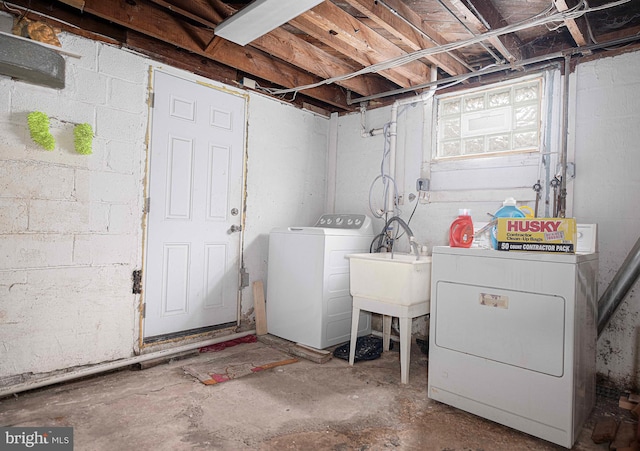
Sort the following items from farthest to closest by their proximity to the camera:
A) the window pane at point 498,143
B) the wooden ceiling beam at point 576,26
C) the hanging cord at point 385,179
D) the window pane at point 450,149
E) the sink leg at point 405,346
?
A: 1. the hanging cord at point 385,179
2. the window pane at point 450,149
3. the window pane at point 498,143
4. the sink leg at point 405,346
5. the wooden ceiling beam at point 576,26

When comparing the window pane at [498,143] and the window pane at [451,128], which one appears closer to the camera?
the window pane at [498,143]

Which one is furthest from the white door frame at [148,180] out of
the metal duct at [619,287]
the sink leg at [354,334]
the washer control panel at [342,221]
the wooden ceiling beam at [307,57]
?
the metal duct at [619,287]

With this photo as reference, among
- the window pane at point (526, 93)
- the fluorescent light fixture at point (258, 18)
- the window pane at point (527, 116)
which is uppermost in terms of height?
the fluorescent light fixture at point (258, 18)

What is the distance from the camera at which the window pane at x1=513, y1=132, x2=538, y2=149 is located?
2.70 m

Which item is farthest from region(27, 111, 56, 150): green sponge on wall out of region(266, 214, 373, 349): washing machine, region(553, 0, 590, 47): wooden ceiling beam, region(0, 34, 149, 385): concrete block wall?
region(553, 0, 590, 47): wooden ceiling beam

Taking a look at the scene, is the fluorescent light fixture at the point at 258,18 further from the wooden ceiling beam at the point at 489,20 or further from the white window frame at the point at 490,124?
the white window frame at the point at 490,124

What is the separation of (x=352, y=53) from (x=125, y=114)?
169 cm

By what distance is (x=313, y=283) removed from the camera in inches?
116

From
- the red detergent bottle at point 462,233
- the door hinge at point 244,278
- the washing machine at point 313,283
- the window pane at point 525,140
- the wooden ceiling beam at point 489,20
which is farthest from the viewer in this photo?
the door hinge at point 244,278

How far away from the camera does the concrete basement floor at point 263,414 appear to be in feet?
5.70

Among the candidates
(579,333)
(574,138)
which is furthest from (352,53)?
(579,333)

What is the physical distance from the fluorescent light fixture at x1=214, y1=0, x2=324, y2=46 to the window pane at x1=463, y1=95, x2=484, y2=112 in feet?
5.48

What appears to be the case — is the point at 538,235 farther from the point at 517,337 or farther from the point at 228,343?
the point at 228,343

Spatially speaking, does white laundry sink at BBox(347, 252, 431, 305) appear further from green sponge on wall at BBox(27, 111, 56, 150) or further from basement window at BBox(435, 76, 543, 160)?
green sponge on wall at BBox(27, 111, 56, 150)
